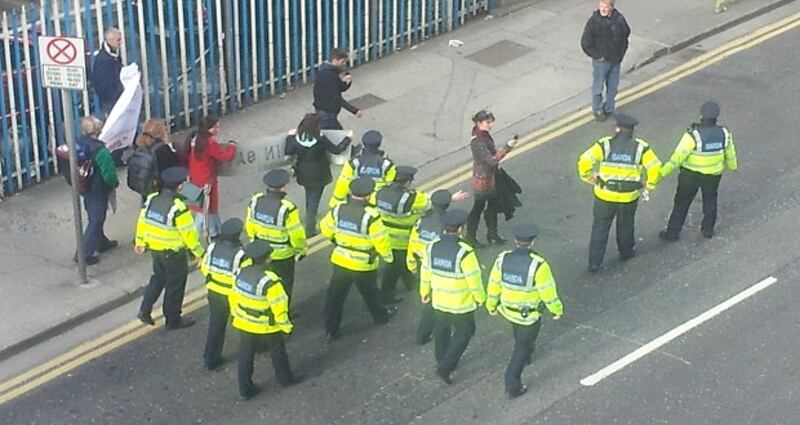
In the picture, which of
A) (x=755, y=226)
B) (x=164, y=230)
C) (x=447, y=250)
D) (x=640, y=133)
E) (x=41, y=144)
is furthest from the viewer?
(x=640, y=133)

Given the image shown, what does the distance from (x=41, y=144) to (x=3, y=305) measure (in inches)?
119

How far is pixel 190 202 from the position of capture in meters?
13.3

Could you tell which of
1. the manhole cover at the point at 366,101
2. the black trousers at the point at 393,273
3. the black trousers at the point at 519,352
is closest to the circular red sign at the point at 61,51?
the black trousers at the point at 393,273

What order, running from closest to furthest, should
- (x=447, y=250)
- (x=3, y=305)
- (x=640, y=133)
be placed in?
(x=447, y=250) < (x=3, y=305) < (x=640, y=133)

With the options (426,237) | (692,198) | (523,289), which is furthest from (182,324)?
(692,198)

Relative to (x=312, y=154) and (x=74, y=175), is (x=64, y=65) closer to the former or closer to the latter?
(x=74, y=175)

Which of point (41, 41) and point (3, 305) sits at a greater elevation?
point (41, 41)

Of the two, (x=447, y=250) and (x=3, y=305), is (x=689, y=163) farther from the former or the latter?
(x=3, y=305)

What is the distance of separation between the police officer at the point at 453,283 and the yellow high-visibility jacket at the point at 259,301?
1.24 m

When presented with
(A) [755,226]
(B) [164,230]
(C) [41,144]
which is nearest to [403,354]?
(B) [164,230]

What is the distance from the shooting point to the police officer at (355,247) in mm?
12438

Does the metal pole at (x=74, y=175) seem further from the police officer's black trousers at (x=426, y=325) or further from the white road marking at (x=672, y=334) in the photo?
the white road marking at (x=672, y=334)

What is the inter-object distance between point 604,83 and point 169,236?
22.7ft

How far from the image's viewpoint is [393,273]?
43.8 ft
